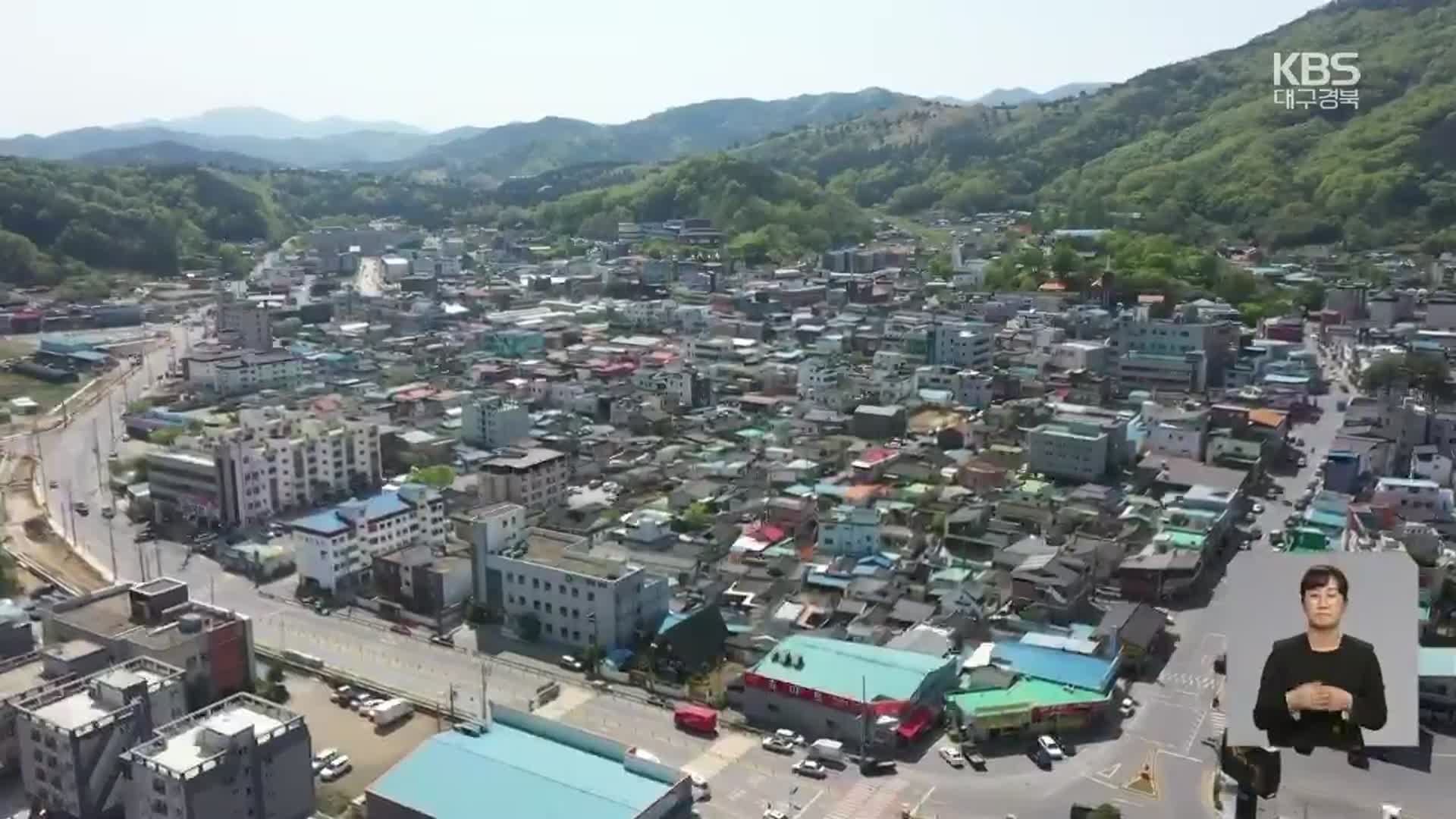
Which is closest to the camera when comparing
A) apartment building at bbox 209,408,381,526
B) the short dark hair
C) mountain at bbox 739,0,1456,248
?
the short dark hair

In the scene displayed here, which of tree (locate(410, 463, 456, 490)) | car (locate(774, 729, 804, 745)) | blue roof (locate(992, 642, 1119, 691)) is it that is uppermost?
tree (locate(410, 463, 456, 490))

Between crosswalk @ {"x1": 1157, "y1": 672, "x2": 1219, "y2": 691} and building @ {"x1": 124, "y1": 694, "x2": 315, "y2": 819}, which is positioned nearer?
building @ {"x1": 124, "y1": 694, "x2": 315, "y2": 819}

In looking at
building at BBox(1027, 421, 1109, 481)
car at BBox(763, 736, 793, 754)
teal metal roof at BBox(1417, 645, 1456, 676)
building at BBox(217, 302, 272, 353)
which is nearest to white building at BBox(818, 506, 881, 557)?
building at BBox(1027, 421, 1109, 481)

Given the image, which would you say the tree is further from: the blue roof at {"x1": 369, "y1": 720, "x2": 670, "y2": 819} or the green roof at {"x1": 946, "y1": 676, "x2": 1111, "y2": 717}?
the green roof at {"x1": 946, "y1": 676, "x2": 1111, "y2": 717}

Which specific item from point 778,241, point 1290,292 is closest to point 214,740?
point 1290,292

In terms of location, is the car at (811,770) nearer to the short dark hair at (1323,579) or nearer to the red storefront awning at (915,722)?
the red storefront awning at (915,722)

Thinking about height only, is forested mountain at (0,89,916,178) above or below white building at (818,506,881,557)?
above

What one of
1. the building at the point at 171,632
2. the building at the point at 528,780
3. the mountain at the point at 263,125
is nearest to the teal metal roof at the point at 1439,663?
the building at the point at 528,780

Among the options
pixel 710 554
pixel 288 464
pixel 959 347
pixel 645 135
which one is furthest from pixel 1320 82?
pixel 645 135
